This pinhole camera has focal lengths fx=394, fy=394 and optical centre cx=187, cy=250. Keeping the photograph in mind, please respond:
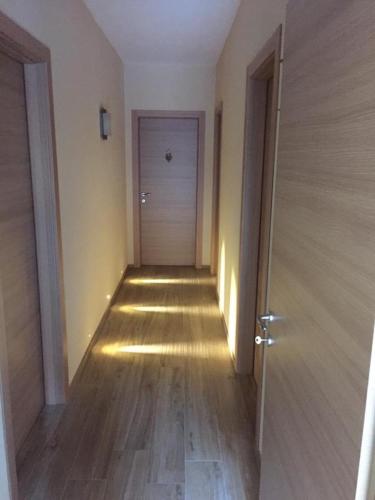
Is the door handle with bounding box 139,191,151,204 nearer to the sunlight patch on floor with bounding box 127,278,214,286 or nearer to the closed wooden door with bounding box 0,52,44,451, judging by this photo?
the sunlight patch on floor with bounding box 127,278,214,286

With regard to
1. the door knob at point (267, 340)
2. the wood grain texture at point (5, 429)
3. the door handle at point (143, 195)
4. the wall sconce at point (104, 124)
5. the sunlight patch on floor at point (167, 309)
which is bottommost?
the sunlight patch on floor at point (167, 309)

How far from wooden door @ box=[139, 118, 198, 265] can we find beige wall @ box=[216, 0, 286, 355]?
1173mm

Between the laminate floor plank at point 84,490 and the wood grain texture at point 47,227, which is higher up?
the wood grain texture at point 47,227

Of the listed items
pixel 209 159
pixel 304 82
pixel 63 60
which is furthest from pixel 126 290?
pixel 304 82

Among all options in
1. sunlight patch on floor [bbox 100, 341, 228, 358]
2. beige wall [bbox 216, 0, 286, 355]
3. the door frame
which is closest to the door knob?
beige wall [bbox 216, 0, 286, 355]

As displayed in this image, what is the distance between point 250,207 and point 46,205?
122 centimetres

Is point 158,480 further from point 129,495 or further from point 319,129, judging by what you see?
point 319,129

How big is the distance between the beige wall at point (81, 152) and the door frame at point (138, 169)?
2.87ft

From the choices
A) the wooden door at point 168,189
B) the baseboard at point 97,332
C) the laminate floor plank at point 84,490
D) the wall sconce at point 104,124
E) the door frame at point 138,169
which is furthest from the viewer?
the wooden door at point 168,189

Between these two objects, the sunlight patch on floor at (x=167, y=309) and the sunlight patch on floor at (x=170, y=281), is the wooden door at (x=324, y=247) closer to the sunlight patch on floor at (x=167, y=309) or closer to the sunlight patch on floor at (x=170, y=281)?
the sunlight patch on floor at (x=167, y=309)

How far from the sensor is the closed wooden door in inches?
70.0


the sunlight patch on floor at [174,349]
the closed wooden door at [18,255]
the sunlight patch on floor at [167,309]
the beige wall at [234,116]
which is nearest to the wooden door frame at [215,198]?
the beige wall at [234,116]

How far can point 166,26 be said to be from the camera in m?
3.33

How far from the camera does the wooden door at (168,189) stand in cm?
500
